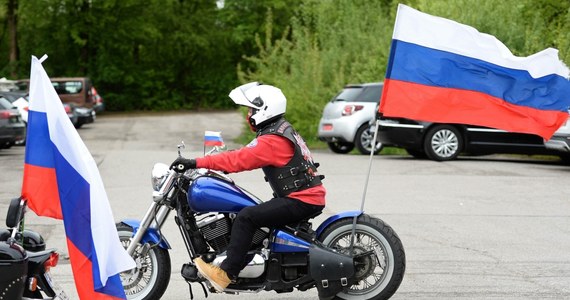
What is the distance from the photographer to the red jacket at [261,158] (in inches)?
260

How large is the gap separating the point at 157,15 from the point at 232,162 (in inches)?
2123

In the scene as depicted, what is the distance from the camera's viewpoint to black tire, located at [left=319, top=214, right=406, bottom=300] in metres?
6.93

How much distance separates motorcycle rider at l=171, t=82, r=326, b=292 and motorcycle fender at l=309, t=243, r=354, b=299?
0.28 metres

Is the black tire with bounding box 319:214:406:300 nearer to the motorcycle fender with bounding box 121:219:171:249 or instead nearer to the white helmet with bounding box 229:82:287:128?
the white helmet with bounding box 229:82:287:128

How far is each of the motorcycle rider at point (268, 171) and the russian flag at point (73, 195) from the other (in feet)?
4.45

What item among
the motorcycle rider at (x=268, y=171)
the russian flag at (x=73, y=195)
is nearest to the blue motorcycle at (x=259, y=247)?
the motorcycle rider at (x=268, y=171)

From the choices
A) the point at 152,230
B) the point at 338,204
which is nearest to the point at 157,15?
the point at 338,204

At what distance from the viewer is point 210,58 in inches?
2434

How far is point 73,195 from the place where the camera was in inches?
206

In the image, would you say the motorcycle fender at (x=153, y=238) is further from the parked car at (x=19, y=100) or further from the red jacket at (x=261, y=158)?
the parked car at (x=19, y=100)

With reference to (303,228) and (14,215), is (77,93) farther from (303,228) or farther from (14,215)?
(14,215)

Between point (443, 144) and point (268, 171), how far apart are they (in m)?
13.9

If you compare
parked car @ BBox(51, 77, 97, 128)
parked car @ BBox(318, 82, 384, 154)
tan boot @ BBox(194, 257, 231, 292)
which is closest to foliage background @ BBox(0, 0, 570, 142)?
parked car @ BBox(51, 77, 97, 128)

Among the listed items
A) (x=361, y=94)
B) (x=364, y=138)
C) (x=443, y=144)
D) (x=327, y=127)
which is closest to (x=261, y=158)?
(x=443, y=144)
